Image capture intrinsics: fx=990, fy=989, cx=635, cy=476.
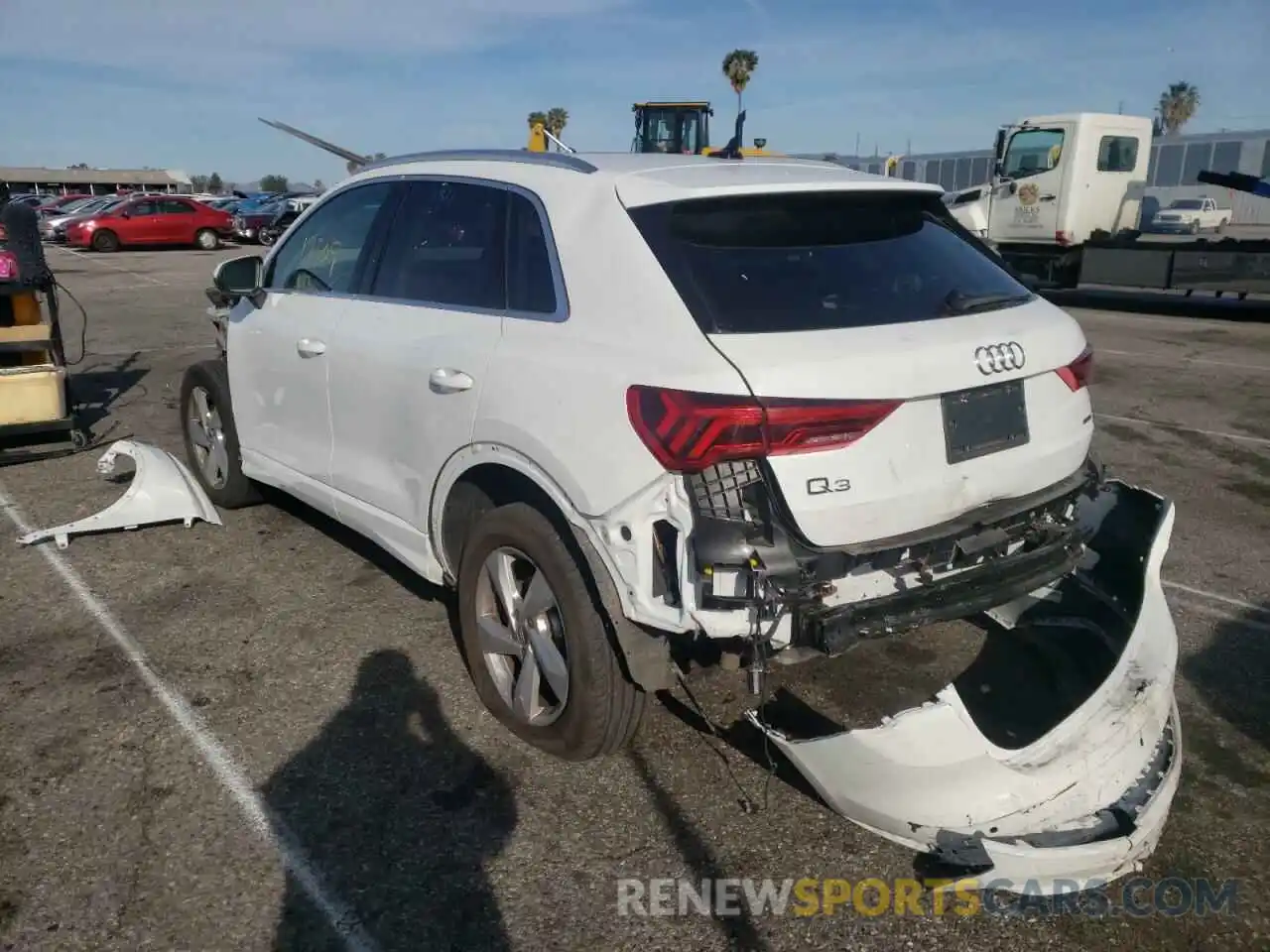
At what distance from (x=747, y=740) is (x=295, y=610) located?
2.14 metres

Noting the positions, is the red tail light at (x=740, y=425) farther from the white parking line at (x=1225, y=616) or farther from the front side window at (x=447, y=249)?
→ the white parking line at (x=1225, y=616)

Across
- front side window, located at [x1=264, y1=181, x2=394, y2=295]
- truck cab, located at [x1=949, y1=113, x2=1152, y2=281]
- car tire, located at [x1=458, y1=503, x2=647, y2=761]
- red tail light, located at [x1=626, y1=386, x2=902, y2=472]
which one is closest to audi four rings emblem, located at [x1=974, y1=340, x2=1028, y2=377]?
red tail light, located at [x1=626, y1=386, x2=902, y2=472]

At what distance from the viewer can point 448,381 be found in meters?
3.27

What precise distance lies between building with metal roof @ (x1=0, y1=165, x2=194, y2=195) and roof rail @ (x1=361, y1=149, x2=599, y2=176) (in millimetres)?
89621

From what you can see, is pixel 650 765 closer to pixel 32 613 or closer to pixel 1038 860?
pixel 1038 860

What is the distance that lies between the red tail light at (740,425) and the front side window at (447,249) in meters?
0.94

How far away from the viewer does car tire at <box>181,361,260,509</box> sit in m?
5.22

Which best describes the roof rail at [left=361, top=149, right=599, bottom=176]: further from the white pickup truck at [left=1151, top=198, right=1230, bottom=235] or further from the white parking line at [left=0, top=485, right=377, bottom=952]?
the white pickup truck at [left=1151, top=198, right=1230, bottom=235]

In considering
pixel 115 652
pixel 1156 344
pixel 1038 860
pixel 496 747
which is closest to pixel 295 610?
pixel 115 652

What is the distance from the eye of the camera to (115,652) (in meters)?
3.94

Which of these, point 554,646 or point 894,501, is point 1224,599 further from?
point 554,646

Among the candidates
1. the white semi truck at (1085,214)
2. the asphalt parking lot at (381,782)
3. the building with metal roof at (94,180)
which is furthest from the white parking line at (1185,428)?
the building with metal roof at (94,180)

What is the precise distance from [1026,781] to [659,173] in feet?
6.71

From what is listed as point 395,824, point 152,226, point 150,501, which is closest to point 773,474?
point 395,824
